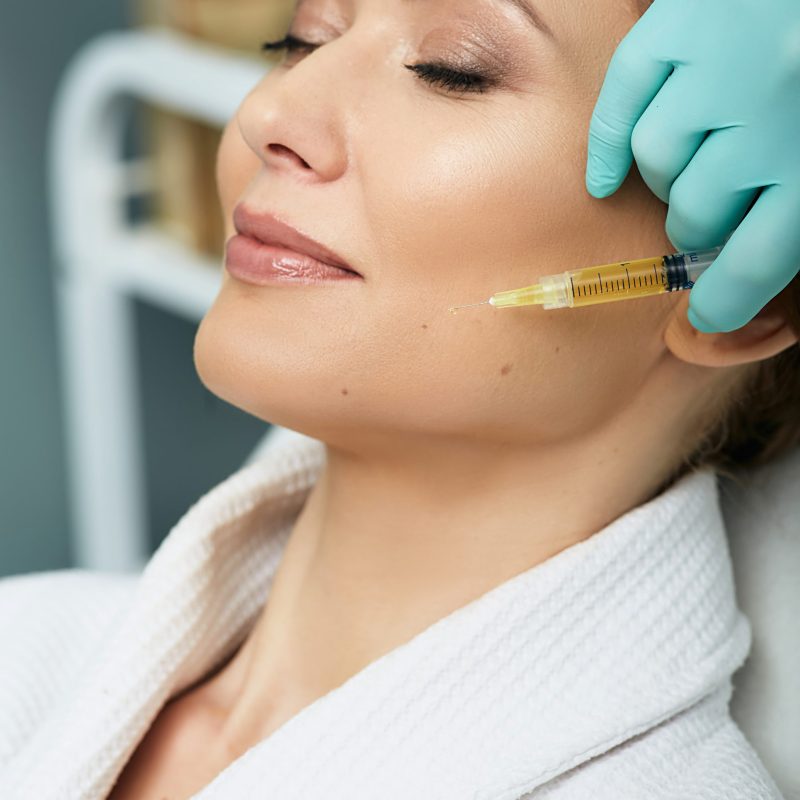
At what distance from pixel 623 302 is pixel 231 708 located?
1.91 ft

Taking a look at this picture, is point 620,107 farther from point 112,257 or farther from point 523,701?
point 112,257

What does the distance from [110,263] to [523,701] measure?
4.49 ft

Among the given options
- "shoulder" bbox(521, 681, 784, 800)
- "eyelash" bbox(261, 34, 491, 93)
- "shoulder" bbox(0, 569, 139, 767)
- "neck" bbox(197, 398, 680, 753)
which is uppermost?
"eyelash" bbox(261, 34, 491, 93)

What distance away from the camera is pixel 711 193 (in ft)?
3.03

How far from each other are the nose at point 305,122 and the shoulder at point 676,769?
0.53 m

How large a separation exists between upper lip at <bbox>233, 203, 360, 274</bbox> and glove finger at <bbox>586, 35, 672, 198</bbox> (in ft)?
0.69

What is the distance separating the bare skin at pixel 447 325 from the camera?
0.99 m

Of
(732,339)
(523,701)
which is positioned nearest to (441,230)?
(732,339)

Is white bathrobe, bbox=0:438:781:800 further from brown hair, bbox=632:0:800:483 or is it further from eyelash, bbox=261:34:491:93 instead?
eyelash, bbox=261:34:491:93

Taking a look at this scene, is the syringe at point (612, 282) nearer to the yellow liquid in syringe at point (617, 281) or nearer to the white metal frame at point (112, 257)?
the yellow liquid in syringe at point (617, 281)

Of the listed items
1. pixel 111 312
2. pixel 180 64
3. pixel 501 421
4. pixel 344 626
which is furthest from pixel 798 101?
pixel 111 312

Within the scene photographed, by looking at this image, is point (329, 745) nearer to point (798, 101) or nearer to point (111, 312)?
point (798, 101)

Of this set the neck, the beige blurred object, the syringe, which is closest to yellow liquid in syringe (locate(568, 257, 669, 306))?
the syringe

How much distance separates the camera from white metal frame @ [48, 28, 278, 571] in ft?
6.54
